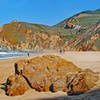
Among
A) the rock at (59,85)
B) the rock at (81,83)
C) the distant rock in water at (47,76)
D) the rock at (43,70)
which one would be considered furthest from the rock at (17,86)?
the rock at (81,83)

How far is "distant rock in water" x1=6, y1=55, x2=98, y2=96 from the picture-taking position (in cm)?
462

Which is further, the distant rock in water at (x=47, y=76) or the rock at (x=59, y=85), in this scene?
the rock at (x=59, y=85)

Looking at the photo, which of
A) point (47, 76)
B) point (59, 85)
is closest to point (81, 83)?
point (59, 85)

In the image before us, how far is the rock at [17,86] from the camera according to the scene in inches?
202

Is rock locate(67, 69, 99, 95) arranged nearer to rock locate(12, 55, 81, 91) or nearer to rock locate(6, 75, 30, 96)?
rock locate(12, 55, 81, 91)

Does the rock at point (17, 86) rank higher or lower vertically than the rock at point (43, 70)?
lower

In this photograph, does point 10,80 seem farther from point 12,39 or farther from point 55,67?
point 12,39

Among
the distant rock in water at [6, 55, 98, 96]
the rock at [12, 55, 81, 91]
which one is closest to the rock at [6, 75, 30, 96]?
the distant rock in water at [6, 55, 98, 96]

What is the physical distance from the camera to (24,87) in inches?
204

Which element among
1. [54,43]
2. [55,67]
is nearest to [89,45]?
[55,67]

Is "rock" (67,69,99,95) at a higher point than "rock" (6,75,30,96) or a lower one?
higher

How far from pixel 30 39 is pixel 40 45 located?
14.2ft

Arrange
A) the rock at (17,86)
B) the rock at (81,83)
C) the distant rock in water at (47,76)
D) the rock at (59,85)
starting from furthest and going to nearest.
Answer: the rock at (17,86) < the rock at (59,85) < the distant rock in water at (47,76) < the rock at (81,83)

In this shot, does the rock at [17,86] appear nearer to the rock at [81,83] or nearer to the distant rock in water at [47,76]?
the distant rock in water at [47,76]
